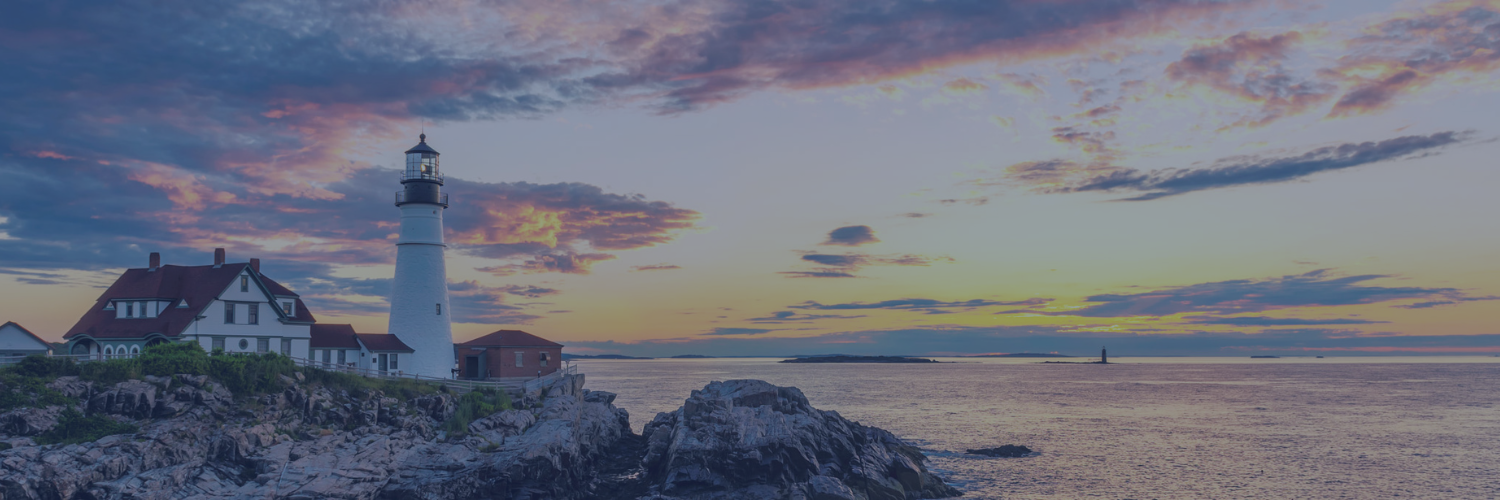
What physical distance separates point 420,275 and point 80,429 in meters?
21.7

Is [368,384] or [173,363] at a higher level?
[173,363]

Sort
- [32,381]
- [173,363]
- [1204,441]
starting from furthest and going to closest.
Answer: [1204,441], [173,363], [32,381]

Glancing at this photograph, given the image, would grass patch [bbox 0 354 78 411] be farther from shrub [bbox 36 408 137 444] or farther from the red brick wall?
the red brick wall

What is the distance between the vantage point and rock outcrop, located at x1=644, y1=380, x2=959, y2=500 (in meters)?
33.2

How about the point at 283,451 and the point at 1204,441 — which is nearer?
the point at 283,451

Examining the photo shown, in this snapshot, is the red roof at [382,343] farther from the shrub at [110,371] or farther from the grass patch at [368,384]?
the shrub at [110,371]

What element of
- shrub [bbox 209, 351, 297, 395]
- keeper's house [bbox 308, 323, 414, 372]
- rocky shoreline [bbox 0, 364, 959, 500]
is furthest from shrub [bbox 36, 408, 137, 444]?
keeper's house [bbox 308, 323, 414, 372]

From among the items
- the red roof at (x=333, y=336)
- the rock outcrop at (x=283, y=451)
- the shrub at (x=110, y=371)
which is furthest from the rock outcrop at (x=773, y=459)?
the red roof at (x=333, y=336)

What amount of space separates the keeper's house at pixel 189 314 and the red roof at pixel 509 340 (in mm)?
11513

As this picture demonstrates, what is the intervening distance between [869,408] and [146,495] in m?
64.0

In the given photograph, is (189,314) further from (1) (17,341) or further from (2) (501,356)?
(2) (501,356)

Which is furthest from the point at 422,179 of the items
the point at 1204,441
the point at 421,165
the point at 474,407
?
the point at 1204,441

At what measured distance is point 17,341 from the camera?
43406 mm

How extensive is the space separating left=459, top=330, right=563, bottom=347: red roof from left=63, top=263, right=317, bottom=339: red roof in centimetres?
1218
